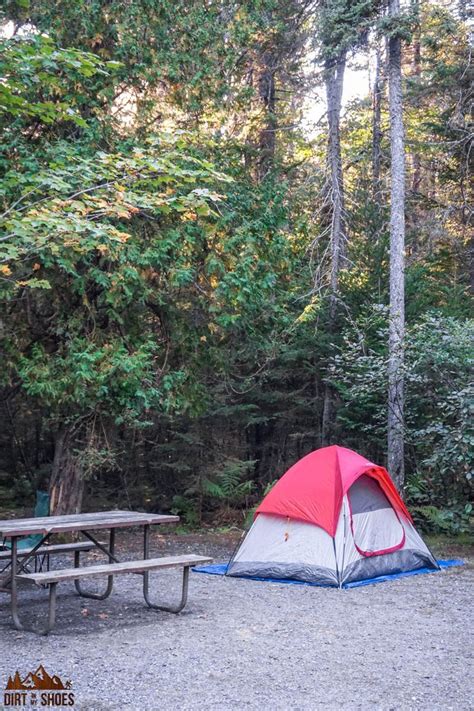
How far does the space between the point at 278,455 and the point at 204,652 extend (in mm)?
9370

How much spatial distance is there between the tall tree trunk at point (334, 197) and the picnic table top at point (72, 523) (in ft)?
20.8

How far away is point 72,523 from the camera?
21.5 feet

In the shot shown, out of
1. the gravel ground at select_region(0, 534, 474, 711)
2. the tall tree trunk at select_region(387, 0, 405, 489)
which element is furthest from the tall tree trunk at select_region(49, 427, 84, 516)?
the tall tree trunk at select_region(387, 0, 405, 489)

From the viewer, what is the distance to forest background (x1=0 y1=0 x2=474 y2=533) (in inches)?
355

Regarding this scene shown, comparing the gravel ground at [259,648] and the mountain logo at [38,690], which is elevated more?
the mountain logo at [38,690]

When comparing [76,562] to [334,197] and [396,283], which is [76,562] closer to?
[396,283]

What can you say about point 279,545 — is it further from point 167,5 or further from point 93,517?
point 167,5

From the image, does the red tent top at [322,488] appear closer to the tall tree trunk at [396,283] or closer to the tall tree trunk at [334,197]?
the tall tree trunk at [396,283]

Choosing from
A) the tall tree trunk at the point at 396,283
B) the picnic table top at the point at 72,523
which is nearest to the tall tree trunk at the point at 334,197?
the tall tree trunk at the point at 396,283

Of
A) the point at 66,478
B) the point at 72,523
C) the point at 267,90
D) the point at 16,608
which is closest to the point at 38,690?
the point at 16,608

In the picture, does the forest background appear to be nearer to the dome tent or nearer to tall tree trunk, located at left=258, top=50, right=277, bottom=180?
tall tree trunk, located at left=258, top=50, right=277, bottom=180

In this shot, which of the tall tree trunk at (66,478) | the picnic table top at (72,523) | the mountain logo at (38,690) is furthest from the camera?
the tall tree trunk at (66,478)

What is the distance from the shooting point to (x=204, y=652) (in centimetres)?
546

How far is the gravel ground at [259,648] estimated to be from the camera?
179 inches
